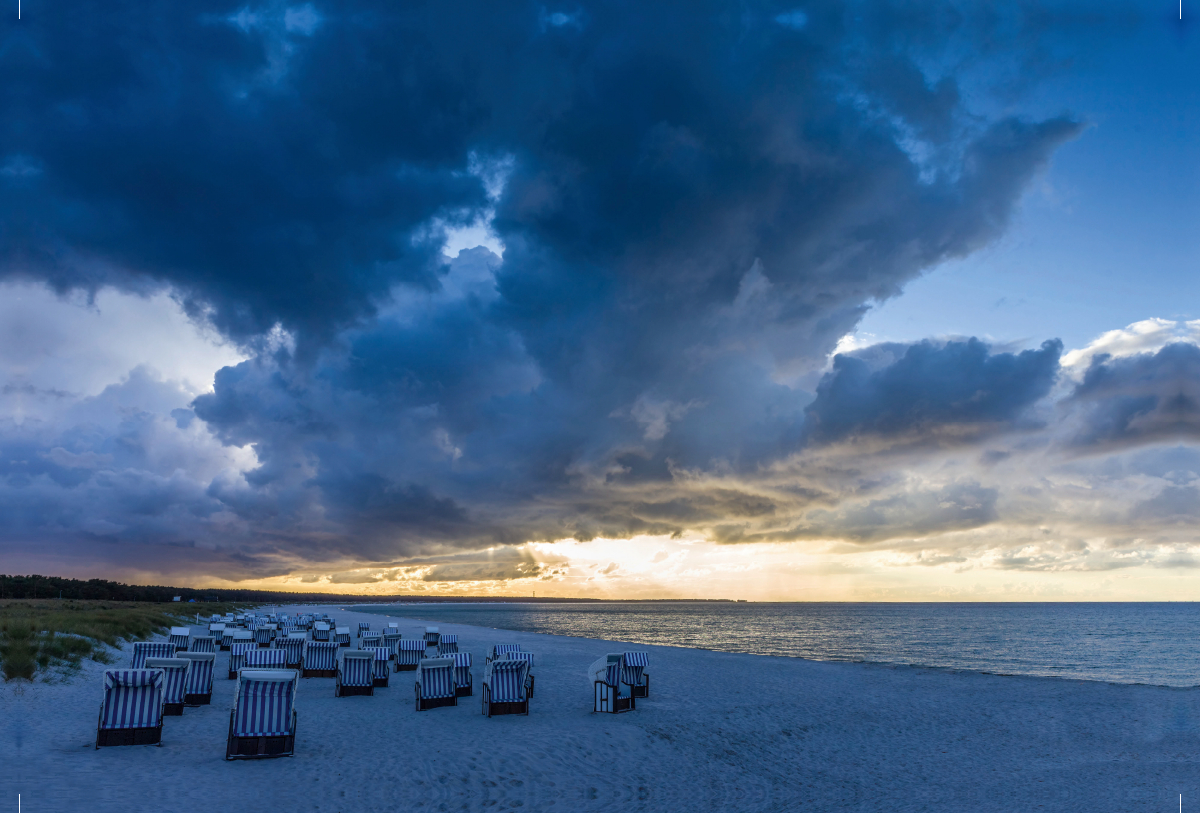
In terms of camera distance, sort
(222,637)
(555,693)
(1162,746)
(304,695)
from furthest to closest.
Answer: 1. (222,637)
2. (555,693)
3. (304,695)
4. (1162,746)

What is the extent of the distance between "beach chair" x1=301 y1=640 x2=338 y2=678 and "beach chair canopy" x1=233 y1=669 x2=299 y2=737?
1001 cm

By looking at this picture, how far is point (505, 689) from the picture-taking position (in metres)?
14.0

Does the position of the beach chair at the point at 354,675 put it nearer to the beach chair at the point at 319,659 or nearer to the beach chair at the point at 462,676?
the beach chair at the point at 462,676

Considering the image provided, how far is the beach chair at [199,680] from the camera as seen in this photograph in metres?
13.8

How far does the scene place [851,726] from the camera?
46.5 feet

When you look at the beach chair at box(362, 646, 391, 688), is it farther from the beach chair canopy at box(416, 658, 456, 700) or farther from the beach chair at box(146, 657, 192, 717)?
the beach chair at box(146, 657, 192, 717)

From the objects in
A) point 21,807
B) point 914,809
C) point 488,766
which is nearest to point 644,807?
point 488,766

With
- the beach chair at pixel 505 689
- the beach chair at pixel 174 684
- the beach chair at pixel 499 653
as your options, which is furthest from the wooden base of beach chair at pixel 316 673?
the beach chair at pixel 505 689

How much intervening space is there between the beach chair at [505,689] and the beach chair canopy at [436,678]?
1.10m

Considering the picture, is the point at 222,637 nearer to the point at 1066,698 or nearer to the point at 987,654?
the point at 1066,698

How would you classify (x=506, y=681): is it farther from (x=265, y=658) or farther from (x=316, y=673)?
(x=316, y=673)

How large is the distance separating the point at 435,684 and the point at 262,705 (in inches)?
204

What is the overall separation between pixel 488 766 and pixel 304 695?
823 cm

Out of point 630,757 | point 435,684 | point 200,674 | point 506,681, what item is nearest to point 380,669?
point 435,684
